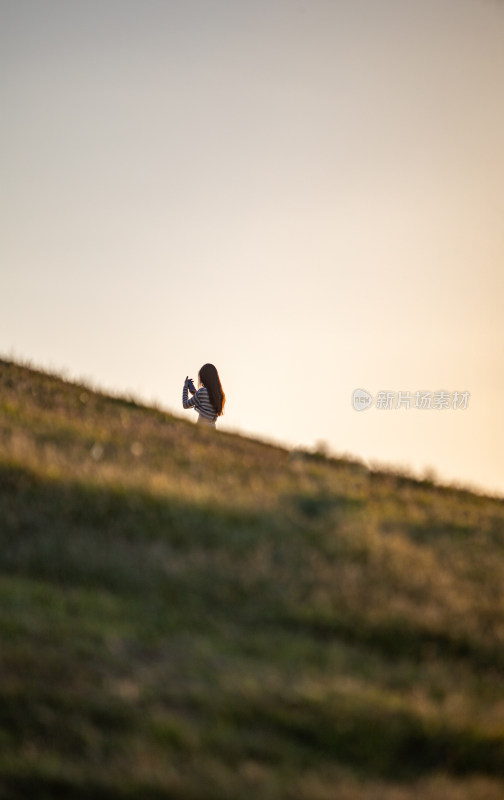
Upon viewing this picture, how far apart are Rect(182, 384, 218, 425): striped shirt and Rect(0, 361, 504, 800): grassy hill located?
8127mm

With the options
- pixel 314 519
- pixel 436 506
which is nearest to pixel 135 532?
pixel 314 519

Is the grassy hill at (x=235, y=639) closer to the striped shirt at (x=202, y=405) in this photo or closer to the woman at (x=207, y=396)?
the woman at (x=207, y=396)

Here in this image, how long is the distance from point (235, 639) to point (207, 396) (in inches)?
517

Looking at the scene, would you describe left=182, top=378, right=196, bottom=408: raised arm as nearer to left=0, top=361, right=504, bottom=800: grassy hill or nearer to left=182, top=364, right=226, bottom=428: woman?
left=182, top=364, right=226, bottom=428: woman

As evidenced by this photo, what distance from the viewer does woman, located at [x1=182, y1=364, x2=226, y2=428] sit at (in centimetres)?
1964

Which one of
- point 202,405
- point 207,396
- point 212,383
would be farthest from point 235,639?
point 202,405

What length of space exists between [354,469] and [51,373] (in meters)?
9.83

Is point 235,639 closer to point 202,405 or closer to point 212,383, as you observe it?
point 212,383

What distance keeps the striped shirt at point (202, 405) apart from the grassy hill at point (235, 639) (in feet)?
26.7

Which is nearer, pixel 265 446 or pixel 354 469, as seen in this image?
pixel 354 469

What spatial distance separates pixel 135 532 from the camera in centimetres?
895

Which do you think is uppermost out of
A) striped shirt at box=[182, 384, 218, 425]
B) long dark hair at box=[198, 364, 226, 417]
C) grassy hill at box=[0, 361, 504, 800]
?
long dark hair at box=[198, 364, 226, 417]

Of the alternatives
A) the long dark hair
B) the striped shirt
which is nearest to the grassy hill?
the long dark hair

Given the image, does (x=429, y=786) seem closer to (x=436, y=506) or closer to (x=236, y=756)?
(x=236, y=756)
